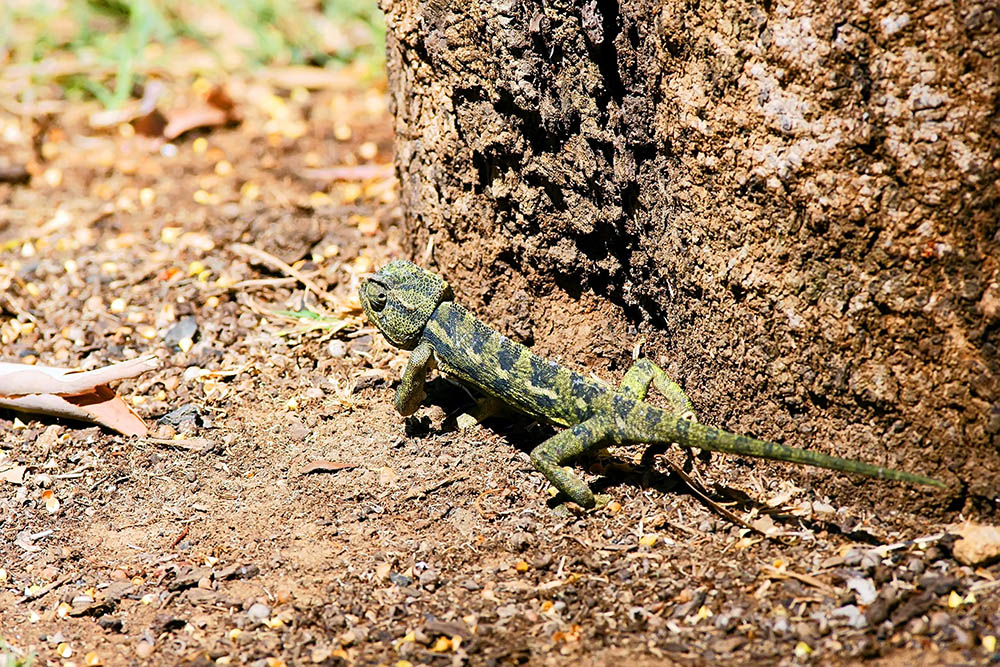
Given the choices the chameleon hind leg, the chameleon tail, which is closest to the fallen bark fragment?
the chameleon hind leg

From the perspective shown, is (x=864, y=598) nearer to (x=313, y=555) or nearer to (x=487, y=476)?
(x=487, y=476)

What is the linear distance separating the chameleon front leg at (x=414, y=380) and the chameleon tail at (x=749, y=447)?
1.11 metres

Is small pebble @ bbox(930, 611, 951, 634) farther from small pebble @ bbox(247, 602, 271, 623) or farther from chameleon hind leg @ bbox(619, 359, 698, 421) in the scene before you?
small pebble @ bbox(247, 602, 271, 623)

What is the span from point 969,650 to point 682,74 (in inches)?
93.4

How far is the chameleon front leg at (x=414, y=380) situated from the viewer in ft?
16.5

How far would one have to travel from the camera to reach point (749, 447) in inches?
169

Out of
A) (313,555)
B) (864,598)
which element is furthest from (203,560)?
(864,598)

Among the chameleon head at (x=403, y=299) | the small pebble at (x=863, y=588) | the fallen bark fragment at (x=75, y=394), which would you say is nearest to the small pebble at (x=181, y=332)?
the fallen bark fragment at (x=75, y=394)

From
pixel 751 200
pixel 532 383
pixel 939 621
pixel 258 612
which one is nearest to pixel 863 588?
pixel 939 621

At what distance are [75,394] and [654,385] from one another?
9.70ft

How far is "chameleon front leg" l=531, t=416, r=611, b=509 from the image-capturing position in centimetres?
459

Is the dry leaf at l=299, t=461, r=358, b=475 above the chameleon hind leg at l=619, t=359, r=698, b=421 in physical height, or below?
below

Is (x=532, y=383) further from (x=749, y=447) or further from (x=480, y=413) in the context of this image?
(x=749, y=447)

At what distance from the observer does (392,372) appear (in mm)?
5598
